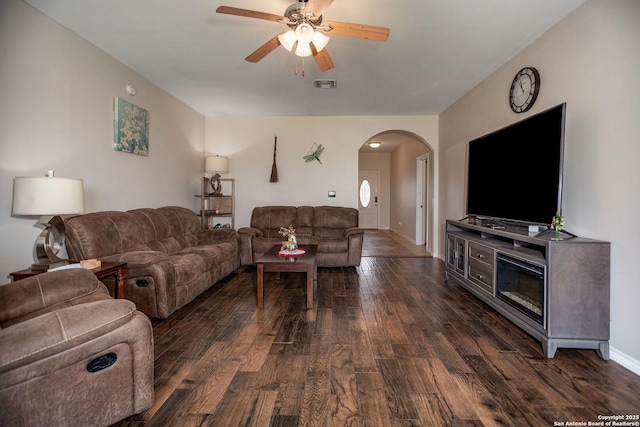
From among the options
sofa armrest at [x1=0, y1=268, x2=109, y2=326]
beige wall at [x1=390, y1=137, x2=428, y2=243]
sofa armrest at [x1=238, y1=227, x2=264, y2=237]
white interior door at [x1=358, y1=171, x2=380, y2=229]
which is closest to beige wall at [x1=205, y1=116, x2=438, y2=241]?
sofa armrest at [x1=238, y1=227, x2=264, y2=237]

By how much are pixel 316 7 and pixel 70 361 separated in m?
2.27

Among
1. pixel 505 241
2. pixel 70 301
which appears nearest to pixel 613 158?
pixel 505 241

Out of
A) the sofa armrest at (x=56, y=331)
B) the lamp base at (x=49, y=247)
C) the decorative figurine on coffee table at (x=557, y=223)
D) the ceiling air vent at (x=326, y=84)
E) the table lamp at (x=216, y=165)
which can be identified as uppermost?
the ceiling air vent at (x=326, y=84)

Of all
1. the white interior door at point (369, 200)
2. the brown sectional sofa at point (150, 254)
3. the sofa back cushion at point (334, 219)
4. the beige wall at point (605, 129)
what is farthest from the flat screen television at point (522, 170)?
the white interior door at point (369, 200)

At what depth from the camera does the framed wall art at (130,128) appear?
3.23m

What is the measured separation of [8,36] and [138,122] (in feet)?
4.64

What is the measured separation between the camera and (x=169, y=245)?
11.3ft

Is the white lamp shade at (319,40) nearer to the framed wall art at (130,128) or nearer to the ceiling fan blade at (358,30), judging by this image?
the ceiling fan blade at (358,30)

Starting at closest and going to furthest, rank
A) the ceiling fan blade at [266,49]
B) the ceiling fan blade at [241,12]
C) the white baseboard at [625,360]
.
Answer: the white baseboard at [625,360] → the ceiling fan blade at [241,12] → the ceiling fan blade at [266,49]

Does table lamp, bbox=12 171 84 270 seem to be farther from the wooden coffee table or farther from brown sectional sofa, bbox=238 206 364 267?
brown sectional sofa, bbox=238 206 364 267

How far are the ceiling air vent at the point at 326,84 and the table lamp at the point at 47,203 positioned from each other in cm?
281

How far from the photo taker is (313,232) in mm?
4914

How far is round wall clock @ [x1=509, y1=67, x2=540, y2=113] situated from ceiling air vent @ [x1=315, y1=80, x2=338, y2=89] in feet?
6.54

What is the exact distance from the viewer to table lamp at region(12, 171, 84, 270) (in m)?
1.94
